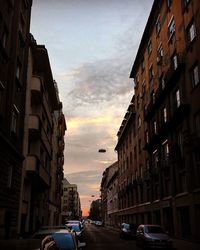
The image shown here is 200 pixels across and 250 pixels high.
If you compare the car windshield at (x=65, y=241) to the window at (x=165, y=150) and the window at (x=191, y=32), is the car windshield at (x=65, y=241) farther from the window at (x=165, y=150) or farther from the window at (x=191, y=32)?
the window at (x=165, y=150)

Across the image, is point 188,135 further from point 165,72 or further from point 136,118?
point 136,118

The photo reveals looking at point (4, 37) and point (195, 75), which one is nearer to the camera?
point (4, 37)

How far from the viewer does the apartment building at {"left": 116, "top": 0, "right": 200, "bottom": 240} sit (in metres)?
30.8

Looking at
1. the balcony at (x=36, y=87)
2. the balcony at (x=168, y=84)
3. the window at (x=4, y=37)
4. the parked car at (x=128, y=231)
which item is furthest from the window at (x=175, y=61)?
the window at (x=4, y=37)

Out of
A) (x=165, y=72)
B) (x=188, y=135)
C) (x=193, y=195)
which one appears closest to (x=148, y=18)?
(x=165, y=72)

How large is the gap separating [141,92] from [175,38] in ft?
65.0

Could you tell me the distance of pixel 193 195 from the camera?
1172 inches

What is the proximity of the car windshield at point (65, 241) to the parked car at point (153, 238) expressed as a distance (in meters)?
15.2

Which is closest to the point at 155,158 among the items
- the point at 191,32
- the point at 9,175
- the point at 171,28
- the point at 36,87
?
the point at 171,28

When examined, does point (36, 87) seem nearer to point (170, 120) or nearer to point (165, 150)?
point (170, 120)

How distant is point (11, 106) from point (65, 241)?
13228 mm

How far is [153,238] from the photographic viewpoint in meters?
25.3

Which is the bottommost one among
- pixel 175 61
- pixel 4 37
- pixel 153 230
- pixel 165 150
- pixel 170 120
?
pixel 153 230

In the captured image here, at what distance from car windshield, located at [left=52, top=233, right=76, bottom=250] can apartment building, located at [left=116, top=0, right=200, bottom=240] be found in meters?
19.6
